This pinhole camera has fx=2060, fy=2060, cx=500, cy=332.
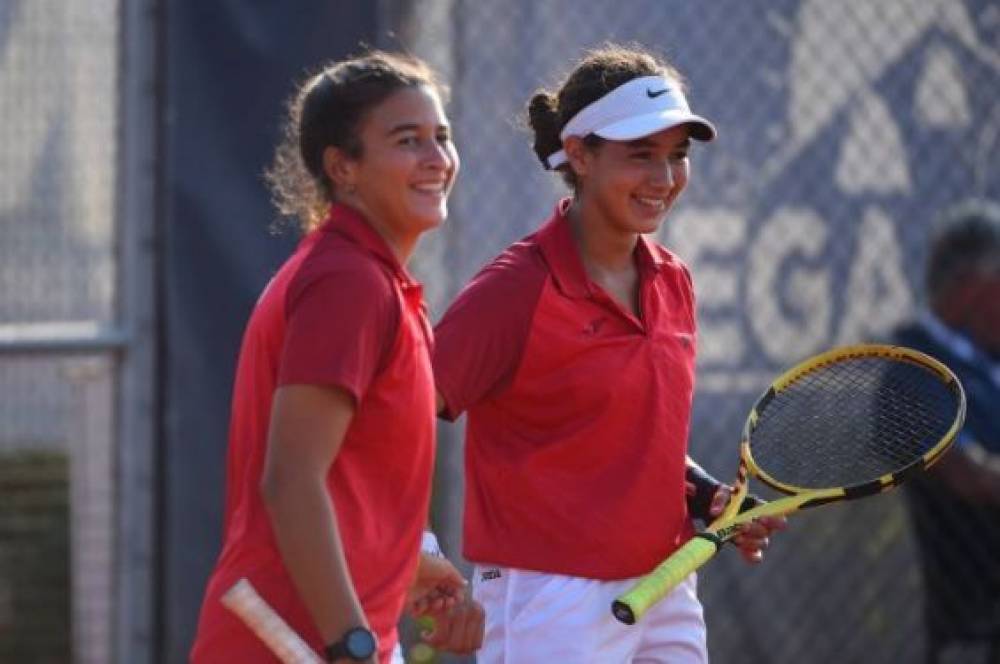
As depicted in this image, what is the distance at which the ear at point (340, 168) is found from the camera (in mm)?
3115

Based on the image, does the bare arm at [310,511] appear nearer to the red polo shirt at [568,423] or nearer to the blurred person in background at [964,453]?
the red polo shirt at [568,423]

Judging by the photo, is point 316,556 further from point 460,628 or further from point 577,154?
point 577,154

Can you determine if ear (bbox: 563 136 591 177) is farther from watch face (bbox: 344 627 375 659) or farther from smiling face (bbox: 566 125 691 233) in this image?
watch face (bbox: 344 627 375 659)

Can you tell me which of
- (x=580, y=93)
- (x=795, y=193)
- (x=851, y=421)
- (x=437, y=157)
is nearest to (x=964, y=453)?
A: (x=795, y=193)

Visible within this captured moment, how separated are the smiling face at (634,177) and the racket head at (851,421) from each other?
42cm

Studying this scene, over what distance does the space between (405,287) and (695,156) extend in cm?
274

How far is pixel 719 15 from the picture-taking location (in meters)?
5.69

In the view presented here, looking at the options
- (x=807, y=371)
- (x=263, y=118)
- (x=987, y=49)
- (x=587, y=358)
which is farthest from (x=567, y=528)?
(x=987, y=49)

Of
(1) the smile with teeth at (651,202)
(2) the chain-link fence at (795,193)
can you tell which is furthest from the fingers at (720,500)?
(2) the chain-link fence at (795,193)

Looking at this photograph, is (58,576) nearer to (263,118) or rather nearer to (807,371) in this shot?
(263,118)

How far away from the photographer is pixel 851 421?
12.5 ft

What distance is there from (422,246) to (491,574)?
1.86 metres

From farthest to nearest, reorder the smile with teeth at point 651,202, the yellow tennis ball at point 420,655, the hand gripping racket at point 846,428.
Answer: the yellow tennis ball at point 420,655, the smile with teeth at point 651,202, the hand gripping racket at point 846,428

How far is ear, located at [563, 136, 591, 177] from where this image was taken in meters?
3.76
